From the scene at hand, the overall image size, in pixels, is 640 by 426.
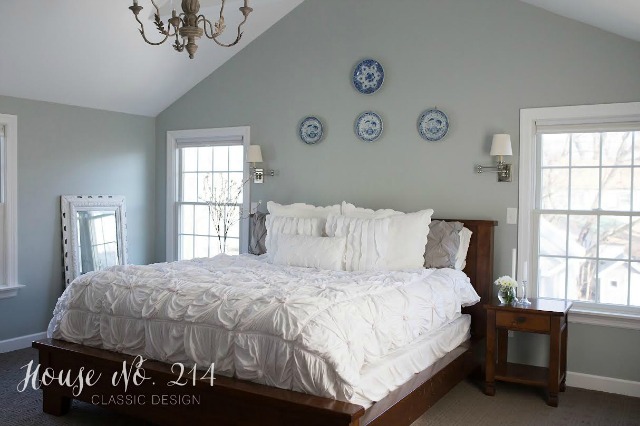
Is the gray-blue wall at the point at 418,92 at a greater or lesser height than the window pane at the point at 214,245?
Answer: greater

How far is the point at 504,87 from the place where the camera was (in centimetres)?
464

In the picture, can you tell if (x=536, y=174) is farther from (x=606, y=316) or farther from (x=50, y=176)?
(x=50, y=176)

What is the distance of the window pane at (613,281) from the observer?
14.3 feet

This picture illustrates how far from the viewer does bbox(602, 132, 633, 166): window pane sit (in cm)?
433

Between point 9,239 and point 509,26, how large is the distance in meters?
4.28

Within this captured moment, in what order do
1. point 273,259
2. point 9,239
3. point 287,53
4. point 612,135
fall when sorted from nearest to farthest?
1. point 612,135
2. point 273,259
3. point 9,239
4. point 287,53

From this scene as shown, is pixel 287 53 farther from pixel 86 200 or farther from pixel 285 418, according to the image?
pixel 285 418

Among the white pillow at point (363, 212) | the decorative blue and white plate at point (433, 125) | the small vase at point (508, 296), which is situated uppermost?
the decorative blue and white plate at point (433, 125)

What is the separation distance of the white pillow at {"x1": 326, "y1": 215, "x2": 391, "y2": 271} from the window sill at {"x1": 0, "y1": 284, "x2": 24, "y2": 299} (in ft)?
8.92

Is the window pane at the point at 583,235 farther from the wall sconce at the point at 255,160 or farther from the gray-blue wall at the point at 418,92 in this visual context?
the wall sconce at the point at 255,160

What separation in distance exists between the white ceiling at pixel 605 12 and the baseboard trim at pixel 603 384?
7.53ft

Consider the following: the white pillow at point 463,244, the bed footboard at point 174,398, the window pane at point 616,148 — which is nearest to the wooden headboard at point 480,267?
the white pillow at point 463,244

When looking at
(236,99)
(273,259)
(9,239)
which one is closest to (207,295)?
(273,259)

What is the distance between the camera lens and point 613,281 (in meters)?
4.39
